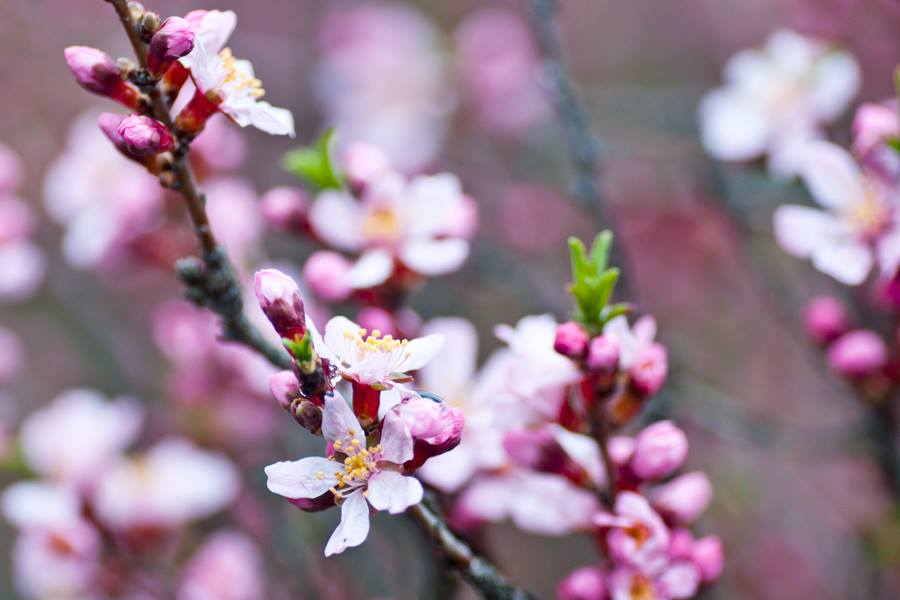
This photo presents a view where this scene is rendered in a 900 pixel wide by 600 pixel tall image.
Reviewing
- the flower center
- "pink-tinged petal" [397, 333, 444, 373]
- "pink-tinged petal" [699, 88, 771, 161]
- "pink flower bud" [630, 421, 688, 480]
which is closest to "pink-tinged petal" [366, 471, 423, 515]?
"pink-tinged petal" [397, 333, 444, 373]

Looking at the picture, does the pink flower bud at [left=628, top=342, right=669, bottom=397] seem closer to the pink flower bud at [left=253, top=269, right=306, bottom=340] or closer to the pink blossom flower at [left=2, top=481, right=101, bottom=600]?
the pink flower bud at [left=253, top=269, right=306, bottom=340]

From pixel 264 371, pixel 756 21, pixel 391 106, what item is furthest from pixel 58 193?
pixel 756 21

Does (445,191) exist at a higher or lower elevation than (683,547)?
higher

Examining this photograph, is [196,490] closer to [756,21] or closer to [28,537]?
[28,537]

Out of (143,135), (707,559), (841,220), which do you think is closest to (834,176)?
(841,220)

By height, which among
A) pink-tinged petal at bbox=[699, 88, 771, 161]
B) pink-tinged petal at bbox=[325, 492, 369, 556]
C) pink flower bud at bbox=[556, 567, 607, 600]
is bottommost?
pink flower bud at bbox=[556, 567, 607, 600]
